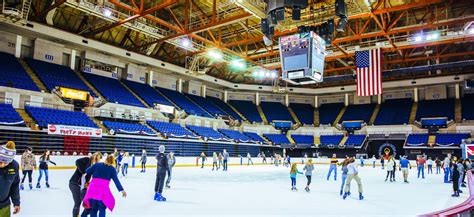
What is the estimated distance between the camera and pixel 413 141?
41125 mm

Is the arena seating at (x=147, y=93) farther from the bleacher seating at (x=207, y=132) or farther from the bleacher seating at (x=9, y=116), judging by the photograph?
the bleacher seating at (x=9, y=116)

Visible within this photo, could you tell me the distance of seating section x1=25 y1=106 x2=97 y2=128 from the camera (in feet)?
75.2

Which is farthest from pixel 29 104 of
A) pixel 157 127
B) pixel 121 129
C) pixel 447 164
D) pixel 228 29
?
pixel 447 164

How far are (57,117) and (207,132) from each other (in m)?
16.7

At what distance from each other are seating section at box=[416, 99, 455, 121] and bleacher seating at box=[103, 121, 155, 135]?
34.4 metres

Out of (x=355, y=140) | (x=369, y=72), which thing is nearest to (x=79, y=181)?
(x=369, y=72)

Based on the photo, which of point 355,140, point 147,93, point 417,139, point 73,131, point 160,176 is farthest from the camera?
point 355,140

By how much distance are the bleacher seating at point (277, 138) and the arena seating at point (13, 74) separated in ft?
96.7

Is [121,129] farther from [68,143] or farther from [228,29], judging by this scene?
[228,29]

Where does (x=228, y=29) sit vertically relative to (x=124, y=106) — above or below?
above

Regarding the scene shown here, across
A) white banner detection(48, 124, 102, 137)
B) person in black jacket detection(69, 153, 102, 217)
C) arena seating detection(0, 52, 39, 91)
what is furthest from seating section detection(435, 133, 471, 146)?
person in black jacket detection(69, 153, 102, 217)

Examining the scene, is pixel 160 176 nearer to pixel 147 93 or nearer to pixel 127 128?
pixel 127 128

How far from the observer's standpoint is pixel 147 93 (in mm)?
36750

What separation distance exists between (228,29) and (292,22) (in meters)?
17.8
